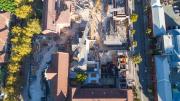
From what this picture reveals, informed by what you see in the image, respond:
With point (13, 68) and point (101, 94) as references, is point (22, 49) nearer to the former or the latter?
point (13, 68)

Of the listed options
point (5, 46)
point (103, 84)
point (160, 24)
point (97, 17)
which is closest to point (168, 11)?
point (160, 24)

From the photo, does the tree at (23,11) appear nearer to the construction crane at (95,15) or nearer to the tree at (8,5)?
the tree at (8,5)

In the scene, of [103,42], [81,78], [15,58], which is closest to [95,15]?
[103,42]

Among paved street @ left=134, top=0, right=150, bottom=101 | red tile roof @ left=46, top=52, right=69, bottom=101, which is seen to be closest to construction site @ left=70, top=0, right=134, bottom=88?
paved street @ left=134, top=0, right=150, bottom=101

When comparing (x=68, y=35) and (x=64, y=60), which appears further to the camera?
(x=68, y=35)

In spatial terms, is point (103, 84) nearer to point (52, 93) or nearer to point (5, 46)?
point (52, 93)

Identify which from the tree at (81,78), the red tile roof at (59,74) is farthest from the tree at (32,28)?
the tree at (81,78)

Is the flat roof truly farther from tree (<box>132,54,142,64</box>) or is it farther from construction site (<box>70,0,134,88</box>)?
construction site (<box>70,0,134,88</box>)
